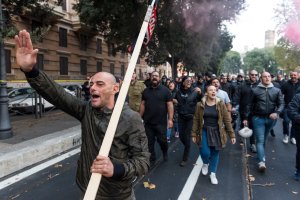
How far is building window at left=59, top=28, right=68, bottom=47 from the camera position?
26109 mm

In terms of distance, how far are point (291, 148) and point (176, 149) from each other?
2.87 m

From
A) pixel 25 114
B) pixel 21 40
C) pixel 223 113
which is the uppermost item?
pixel 21 40

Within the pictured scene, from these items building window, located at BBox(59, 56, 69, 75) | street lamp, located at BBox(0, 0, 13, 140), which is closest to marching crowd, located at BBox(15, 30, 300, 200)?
street lamp, located at BBox(0, 0, 13, 140)

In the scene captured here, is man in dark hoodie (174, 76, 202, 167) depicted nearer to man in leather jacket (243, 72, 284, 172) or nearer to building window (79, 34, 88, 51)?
man in leather jacket (243, 72, 284, 172)

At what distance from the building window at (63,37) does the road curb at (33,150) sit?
19.6 metres

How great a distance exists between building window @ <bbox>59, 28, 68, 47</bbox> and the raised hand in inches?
990

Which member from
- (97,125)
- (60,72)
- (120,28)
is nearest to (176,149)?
(97,125)

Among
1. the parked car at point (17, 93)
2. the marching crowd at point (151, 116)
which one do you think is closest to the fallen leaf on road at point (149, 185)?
the marching crowd at point (151, 116)

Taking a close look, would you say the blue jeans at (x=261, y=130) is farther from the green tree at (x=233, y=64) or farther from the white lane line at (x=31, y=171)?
the green tree at (x=233, y=64)

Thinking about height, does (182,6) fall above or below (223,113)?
above

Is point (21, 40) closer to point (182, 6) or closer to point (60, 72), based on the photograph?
point (182, 6)

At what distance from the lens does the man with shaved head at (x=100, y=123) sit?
6.84 feet

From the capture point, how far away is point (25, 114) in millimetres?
14203

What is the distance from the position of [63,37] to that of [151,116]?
2211 centimetres
